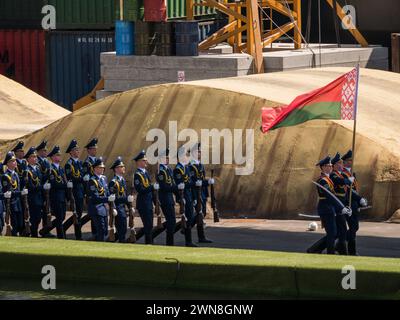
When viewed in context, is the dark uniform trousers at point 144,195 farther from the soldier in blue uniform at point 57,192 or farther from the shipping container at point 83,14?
the shipping container at point 83,14

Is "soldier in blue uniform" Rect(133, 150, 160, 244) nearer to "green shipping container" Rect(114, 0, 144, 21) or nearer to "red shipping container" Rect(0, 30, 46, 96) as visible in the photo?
"green shipping container" Rect(114, 0, 144, 21)

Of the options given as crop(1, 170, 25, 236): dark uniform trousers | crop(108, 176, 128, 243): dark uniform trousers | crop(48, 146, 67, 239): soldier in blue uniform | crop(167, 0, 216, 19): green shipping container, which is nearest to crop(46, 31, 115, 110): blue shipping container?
crop(167, 0, 216, 19): green shipping container

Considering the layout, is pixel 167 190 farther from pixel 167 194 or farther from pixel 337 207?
pixel 337 207

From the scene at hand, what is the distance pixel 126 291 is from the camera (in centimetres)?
2094

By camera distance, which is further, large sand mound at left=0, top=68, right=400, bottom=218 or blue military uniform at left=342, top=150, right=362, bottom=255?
large sand mound at left=0, top=68, right=400, bottom=218

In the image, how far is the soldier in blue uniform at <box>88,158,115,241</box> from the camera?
2455 centimetres

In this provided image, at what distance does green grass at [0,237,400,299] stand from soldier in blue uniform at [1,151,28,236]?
2863mm

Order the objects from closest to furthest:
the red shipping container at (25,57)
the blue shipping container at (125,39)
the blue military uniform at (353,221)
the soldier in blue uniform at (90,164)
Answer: the blue military uniform at (353,221), the soldier in blue uniform at (90,164), the blue shipping container at (125,39), the red shipping container at (25,57)

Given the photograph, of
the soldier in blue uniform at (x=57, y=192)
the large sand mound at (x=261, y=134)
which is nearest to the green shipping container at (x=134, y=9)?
the large sand mound at (x=261, y=134)

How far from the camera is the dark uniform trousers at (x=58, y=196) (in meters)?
26.3

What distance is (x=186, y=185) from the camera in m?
25.5

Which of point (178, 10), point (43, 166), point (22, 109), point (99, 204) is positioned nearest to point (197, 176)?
point (99, 204)

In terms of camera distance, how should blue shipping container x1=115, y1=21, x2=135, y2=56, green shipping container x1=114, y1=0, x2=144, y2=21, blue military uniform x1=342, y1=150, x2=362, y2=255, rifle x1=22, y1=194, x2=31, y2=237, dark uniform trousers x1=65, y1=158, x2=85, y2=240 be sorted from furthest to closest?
green shipping container x1=114, y1=0, x2=144, y2=21 → blue shipping container x1=115, y1=21, x2=135, y2=56 → dark uniform trousers x1=65, y1=158, x2=85, y2=240 → rifle x1=22, y1=194, x2=31, y2=237 → blue military uniform x1=342, y1=150, x2=362, y2=255
